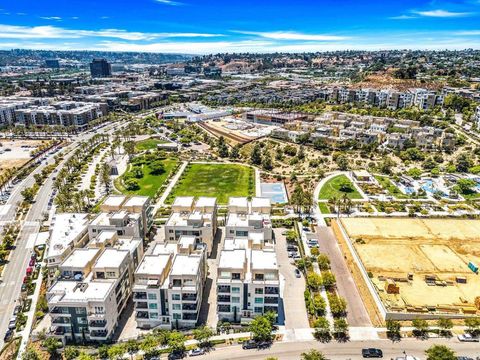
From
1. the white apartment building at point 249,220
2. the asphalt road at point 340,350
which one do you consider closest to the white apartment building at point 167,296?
the asphalt road at point 340,350

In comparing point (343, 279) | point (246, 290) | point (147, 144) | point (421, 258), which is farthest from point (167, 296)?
point (147, 144)

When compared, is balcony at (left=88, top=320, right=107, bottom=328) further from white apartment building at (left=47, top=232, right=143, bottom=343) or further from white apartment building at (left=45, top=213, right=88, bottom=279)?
white apartment building at (left=45, top=213, right=88, bottom=279)

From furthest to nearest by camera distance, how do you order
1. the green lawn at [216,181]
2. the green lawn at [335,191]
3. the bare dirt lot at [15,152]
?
the bare dirt lot at [15,152]
the green lawn at [216,181]
the green lawn at [335,191]

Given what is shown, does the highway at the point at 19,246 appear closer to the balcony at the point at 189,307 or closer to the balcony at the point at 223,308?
the balcony at the point at 189,307

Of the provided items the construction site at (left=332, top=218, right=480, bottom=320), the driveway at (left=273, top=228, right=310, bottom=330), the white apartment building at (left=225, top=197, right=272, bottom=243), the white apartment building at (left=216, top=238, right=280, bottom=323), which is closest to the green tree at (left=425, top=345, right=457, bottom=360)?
the construction site at (left=332, top=218, right=480, bottom=320)

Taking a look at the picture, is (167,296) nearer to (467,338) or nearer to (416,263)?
(467,338)

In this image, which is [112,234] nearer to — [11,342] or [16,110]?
[11,342]

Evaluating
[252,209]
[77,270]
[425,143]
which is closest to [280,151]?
[425,143]
